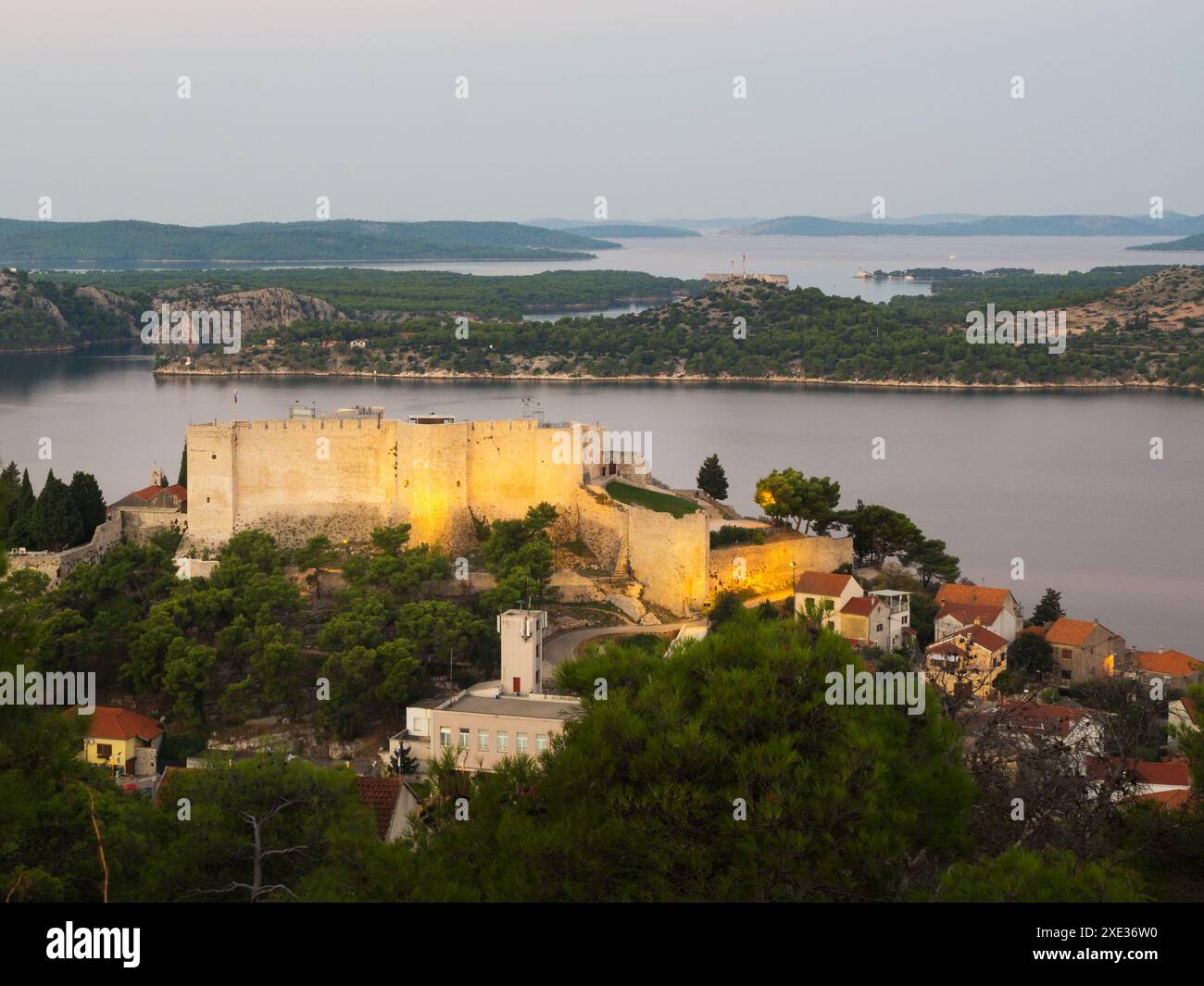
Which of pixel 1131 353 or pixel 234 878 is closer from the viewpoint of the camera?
pixel 234 878

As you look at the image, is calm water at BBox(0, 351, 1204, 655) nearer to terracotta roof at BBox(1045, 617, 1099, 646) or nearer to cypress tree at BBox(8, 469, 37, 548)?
terracotta roof at BBox(1045, 617, 1099, 646)

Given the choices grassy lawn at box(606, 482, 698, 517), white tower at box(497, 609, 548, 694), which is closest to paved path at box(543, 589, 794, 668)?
white tower at box(497, 609, 548, 694)

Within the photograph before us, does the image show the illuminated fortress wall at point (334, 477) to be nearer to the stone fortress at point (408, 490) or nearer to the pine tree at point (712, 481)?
the stone fortress at point (408, 490)

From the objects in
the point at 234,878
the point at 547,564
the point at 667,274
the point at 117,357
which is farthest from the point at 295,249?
the point at 234,878

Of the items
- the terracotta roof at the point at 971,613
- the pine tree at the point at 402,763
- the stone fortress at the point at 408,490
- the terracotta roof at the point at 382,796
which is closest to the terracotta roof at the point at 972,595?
the terracotta roof at the point at 971,613

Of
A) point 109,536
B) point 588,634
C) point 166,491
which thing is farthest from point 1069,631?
point 109,536

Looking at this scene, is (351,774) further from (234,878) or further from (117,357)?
(117,357)
